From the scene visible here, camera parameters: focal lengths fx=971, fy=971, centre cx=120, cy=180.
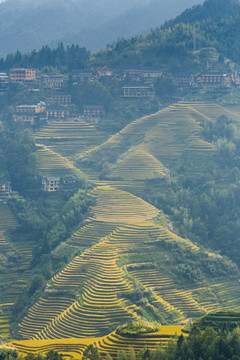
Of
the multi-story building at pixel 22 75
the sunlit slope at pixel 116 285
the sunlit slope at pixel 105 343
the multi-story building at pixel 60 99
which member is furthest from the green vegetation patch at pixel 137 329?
the multi-story building at pixel 22 75

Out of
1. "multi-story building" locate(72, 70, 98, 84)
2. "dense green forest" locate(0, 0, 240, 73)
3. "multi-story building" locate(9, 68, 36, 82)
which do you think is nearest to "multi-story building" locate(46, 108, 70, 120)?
"multi-story building" locate(72, 70, 98, 84)

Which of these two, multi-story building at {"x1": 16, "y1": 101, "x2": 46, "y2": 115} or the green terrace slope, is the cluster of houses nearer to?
the green terrace slope

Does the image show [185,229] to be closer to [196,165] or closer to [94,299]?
[196,165]

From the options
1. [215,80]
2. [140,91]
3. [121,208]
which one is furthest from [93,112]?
[121,208]

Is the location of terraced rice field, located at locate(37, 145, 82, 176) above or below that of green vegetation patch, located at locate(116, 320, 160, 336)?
above

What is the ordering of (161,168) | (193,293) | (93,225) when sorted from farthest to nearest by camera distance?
(161,168) < (93,225) < (193,293)

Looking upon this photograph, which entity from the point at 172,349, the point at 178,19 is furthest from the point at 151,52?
the point at 172,349

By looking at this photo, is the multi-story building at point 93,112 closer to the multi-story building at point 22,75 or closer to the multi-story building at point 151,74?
the multi-story building at point 151,74
